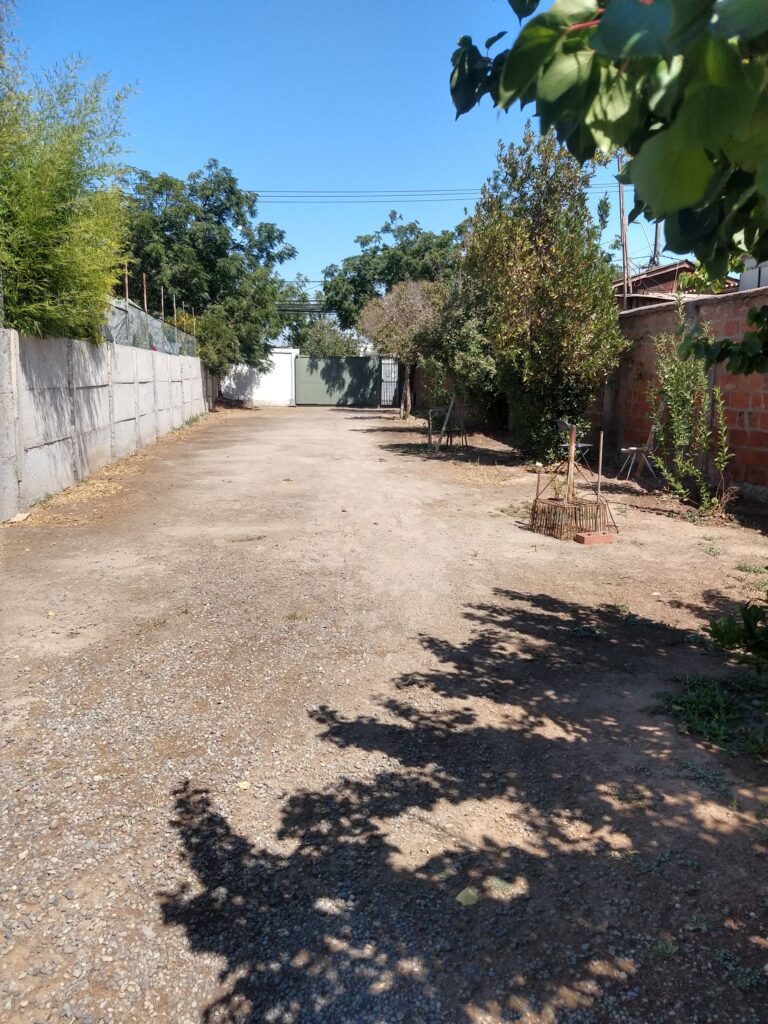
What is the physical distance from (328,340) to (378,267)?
9.46m

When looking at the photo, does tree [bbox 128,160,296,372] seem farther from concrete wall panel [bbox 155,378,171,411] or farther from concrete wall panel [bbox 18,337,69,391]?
concrete wall panel [bbox 18,337,69,391]

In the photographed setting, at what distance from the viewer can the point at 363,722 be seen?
3732mm

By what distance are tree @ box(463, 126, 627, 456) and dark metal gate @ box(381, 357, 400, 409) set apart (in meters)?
23.1

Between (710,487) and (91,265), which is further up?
(91,265)

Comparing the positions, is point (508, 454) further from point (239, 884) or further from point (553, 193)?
point (239, 884)

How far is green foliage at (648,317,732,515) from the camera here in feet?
29.7

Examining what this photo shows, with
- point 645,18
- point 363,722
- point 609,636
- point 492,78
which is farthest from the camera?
point 609,636

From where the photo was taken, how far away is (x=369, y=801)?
10.0 ft

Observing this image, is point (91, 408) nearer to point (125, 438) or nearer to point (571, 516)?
point (125, 438)

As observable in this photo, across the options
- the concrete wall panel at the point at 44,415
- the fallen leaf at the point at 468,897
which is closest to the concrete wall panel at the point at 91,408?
the concrete wall panel at the point at 44,415

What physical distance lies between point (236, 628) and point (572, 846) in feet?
9.26

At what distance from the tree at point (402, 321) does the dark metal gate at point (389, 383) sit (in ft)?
28.0

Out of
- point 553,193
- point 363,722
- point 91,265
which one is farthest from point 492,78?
point 553,193

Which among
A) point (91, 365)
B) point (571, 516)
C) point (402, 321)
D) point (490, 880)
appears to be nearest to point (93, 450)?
point (91, 365)
